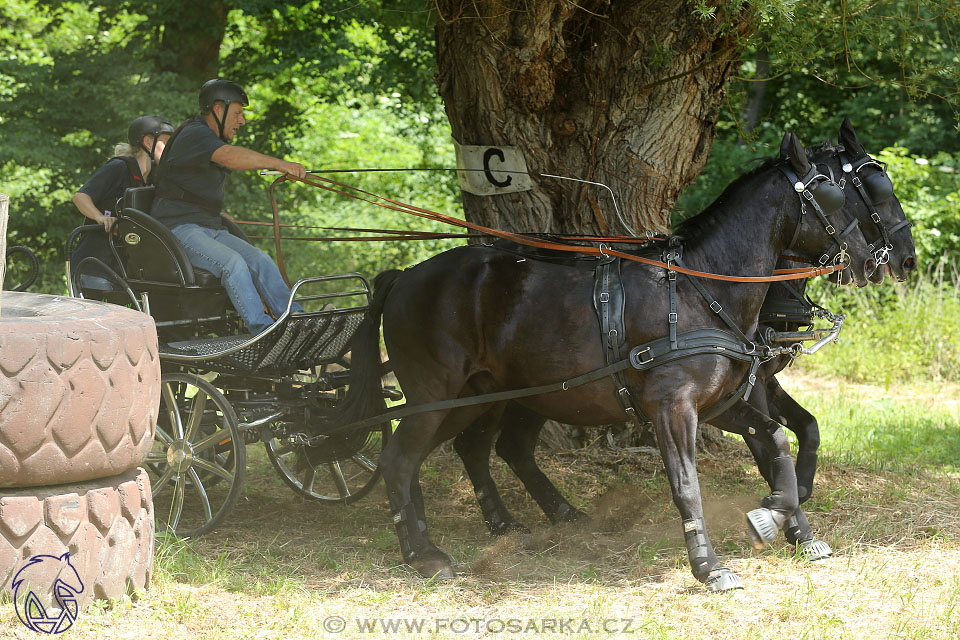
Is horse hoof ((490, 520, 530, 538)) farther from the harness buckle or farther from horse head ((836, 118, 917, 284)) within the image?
horse head ((836, 118, 917, 284))

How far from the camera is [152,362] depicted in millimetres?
4168

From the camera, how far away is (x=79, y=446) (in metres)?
3.84

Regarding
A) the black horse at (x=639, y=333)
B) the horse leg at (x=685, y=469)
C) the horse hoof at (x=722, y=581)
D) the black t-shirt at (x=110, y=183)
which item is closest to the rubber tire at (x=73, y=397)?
the black horse at (x=639, y=333)

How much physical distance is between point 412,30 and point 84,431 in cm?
718

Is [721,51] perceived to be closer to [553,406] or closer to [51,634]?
[553,406]

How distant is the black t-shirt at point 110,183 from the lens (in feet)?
20.7

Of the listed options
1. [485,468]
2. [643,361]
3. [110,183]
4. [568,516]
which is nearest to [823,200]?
[643,361]

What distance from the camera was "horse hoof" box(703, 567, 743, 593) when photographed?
169 inches

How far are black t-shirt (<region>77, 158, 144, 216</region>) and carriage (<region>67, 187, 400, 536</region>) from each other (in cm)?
53

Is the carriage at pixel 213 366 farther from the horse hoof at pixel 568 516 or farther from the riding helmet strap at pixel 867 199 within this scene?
the riding helmet strap at pixel 867 199

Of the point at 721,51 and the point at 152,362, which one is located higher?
the point at 721,51

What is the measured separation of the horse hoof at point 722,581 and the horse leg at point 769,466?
353 mm

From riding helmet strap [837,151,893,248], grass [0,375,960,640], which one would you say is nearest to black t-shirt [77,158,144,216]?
grass [0,375,960,640]

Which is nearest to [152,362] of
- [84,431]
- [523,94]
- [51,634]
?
[84,431]
